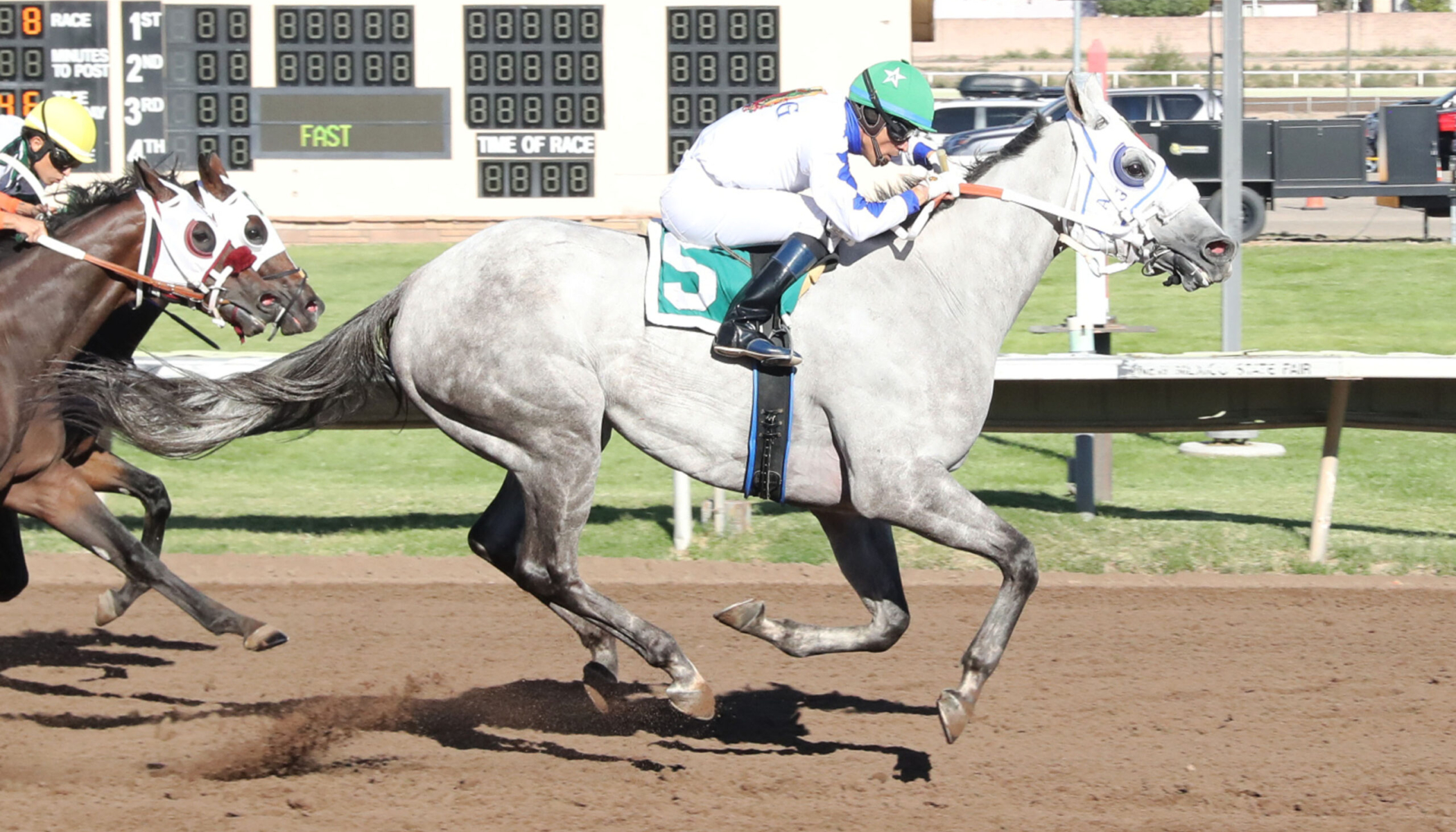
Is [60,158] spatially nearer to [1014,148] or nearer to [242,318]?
[242,318]

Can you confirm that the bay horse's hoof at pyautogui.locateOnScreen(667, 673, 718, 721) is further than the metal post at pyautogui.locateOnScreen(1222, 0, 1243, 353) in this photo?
No

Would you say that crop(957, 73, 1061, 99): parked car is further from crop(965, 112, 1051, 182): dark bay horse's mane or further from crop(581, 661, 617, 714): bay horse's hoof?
crop(581, 661, 617, 714): bay horse's hoof

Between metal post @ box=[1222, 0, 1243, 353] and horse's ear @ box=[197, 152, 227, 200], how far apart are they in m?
5.53

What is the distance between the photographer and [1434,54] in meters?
44.9

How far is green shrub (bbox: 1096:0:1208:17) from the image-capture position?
5459 cm

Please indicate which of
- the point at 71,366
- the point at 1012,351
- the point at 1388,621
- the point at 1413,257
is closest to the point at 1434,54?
the point at 1413,257

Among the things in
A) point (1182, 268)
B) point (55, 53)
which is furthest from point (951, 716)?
point (55, 53)

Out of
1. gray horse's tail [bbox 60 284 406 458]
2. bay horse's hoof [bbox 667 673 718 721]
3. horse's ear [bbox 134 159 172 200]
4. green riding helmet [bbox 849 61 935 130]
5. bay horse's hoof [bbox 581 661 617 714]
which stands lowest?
bay horse's hoof [bbox 581 661 617 714]

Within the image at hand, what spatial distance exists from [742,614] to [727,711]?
0.75 metres

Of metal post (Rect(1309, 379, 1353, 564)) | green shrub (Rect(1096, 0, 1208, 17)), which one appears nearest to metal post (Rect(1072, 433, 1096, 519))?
metal post (Rect(1309, 379, 1353, 564))

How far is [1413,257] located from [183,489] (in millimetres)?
11782

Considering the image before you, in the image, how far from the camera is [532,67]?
53.3 ft

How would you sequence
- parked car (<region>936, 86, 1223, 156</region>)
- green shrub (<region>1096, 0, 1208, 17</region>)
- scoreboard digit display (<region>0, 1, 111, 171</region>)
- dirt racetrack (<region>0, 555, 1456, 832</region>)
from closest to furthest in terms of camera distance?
dirt racetrack (<region>0, 555, 1456, 832</region>), scoreboard digit display (<region>0, 1, 111, 171</region>), parked car (<region>936, 86, 1223, 156</region>), green shrub (<region>1096, 0, 1208, 17</region>)

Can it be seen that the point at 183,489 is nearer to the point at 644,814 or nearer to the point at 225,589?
the point at 225,589
